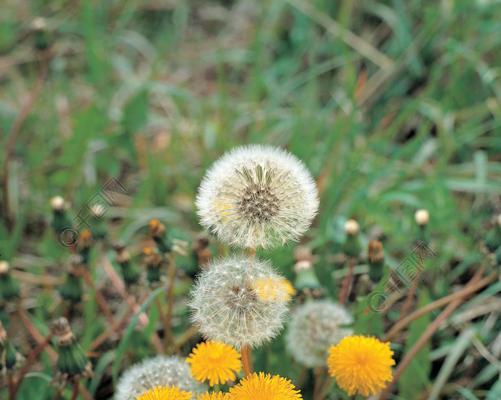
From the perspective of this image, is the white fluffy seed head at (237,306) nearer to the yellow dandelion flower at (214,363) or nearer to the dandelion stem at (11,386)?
the yellow dandelion flower at (214,363)

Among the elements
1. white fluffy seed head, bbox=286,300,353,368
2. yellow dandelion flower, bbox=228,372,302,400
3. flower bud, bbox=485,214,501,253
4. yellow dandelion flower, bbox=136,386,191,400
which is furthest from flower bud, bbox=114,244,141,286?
flower bud, bbox=485,214,501,253

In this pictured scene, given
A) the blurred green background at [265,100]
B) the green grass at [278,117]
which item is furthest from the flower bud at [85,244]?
the blurred green background at [265,100]

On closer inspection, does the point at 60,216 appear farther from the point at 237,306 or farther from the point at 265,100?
the point at 265,100

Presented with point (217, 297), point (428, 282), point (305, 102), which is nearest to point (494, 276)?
point (428, 282)

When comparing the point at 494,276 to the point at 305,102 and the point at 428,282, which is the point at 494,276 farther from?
the point at 305,102

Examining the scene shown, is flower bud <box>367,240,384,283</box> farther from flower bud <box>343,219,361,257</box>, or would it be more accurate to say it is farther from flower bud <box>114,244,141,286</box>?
flower bud <box>114,244,141,286</box>
